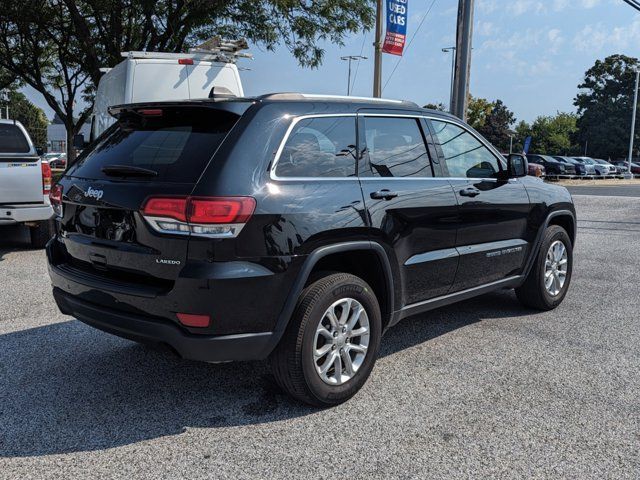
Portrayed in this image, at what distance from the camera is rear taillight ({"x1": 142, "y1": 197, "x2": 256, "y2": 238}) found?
10.3 ft

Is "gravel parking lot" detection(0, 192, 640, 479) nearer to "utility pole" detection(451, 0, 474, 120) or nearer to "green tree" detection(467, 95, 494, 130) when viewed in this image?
"utility pole" detection(451, 0, 474, 120)

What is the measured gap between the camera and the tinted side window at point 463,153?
4.63 metres

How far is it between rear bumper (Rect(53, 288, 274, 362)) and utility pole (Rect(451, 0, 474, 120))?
9757 millimetres

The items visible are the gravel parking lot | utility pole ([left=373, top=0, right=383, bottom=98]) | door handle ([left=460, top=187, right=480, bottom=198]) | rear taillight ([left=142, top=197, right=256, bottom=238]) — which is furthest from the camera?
utility pole ([left=373, top=0, right=383, bottom=98])

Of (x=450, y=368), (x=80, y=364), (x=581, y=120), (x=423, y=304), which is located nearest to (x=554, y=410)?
(x=450, y=368)

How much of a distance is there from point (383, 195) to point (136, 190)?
1.46m

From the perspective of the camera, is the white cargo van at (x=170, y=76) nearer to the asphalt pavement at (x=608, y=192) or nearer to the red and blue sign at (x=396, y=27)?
the red and blue sign at (x=396, y=27)

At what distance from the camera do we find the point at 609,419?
11.6 ft

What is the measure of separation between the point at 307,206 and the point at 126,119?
137 cm

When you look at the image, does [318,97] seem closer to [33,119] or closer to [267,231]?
[267,231]

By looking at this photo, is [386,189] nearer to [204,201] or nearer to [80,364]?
[204,201]

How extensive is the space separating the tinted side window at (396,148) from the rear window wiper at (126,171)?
1.28 metres

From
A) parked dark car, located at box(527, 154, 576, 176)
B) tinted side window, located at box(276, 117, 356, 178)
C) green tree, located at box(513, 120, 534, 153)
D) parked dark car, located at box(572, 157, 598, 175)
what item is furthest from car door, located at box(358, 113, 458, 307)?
green tree, located at box(513, 120, 534, 153)

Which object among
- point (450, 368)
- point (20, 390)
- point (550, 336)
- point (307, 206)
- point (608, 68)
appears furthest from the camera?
point (608, 68)
